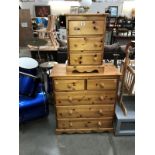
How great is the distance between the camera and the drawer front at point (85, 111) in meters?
2.18

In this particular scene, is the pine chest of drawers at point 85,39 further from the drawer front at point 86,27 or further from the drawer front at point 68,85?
the drawer front at point 68,85

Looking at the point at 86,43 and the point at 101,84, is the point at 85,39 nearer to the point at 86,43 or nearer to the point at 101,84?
the point at 86,43

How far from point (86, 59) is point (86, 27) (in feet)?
1.16

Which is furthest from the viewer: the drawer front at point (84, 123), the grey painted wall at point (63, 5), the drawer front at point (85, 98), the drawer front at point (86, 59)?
the grey painted wall at point (63, 5)

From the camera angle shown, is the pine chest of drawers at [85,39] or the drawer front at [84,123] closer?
the pine chest of drawers at [85,39]

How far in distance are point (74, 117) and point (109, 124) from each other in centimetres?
46

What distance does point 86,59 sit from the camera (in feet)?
6.57

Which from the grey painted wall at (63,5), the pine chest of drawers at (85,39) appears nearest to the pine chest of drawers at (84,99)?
the pine chest of drawers at (85,39)

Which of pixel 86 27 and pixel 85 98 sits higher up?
pixel 86 27

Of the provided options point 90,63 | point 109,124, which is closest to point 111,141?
point 109,124

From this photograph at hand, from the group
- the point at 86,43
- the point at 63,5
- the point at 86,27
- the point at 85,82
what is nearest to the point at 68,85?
the point at 85,82

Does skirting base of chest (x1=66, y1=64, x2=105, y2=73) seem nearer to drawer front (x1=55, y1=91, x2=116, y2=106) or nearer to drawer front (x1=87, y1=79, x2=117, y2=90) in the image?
drawer front (x1=87, y1=79, x2=117, y2=90)

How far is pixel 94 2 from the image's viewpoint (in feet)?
28.9
